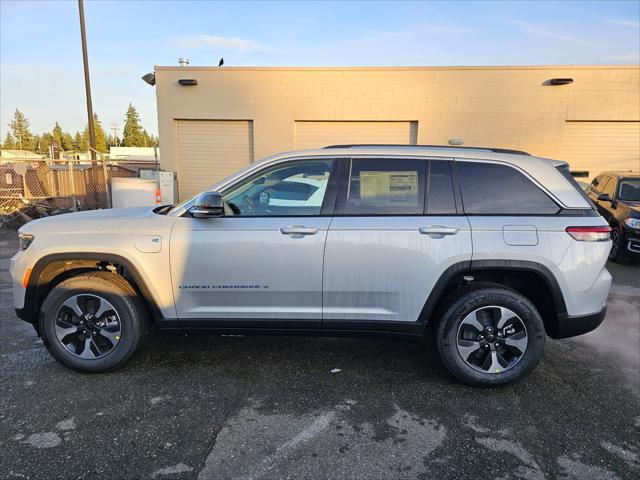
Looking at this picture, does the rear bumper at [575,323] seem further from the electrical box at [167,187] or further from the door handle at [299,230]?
the electrical box at [167,187]

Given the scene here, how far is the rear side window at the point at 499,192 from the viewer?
10.5 feet

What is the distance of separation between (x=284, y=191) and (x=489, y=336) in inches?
77.2

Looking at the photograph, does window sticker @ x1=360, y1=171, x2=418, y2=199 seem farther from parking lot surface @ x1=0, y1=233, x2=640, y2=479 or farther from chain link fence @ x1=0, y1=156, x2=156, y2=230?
chain link fence @ x1=0, y1=156, x2=156, y2=230

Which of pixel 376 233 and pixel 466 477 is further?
pixel 376 233

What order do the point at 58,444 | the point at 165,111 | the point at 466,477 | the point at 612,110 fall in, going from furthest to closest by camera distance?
the point at 165,111 → the point at 612,110 → the point at 58,444 → the point at 466,477

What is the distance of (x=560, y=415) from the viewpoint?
299 centimetres

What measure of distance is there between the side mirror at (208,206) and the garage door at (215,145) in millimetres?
9492

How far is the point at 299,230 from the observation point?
319 cm

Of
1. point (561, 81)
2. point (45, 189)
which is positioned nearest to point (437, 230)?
point (561, 81)

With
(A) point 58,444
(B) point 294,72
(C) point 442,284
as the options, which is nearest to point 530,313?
(C) point 442,284

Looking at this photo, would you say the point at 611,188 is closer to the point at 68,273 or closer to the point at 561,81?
the point at 561,81

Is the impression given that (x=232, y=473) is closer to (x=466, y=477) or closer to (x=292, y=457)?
(x=292, y=457)

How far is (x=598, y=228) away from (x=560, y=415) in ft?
4.49

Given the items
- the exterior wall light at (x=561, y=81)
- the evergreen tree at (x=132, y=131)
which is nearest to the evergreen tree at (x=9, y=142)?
the evergreen tree at (x=132, y=131)
